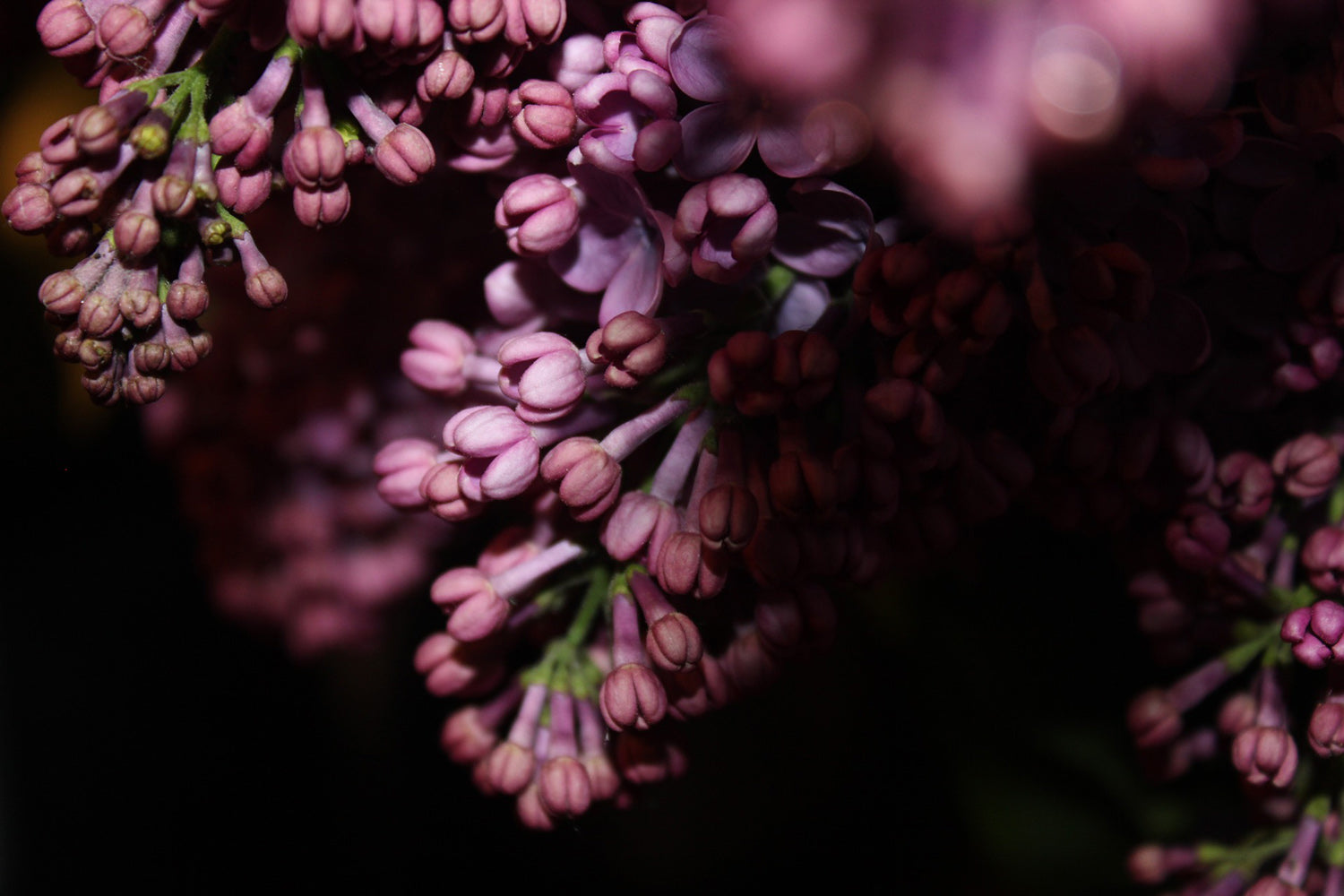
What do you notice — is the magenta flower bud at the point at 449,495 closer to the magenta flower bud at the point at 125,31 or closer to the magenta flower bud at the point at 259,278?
the magenta flower bud at the point at 259,278

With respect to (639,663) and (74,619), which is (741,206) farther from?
(74,619)

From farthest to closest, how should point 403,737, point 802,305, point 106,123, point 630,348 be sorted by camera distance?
point 403,737, point 802,305, point 630,348, point 106,123

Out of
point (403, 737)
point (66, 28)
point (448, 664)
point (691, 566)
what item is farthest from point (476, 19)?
point (403, 737)

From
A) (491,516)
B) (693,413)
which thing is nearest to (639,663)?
(693,413)

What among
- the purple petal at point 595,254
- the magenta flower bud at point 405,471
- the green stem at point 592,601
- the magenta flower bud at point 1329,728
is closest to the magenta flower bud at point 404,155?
the purple petal at point 595,254

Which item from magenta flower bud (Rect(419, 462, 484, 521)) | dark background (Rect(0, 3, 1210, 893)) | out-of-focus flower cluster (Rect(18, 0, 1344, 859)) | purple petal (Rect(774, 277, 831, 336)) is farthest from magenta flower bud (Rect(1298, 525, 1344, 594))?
magenta flower bud (Rect(419, 462, 484, 521))

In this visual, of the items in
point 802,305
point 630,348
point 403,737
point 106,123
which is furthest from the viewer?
point 403,737

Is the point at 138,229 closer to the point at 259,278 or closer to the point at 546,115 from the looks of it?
the point at 259,278
